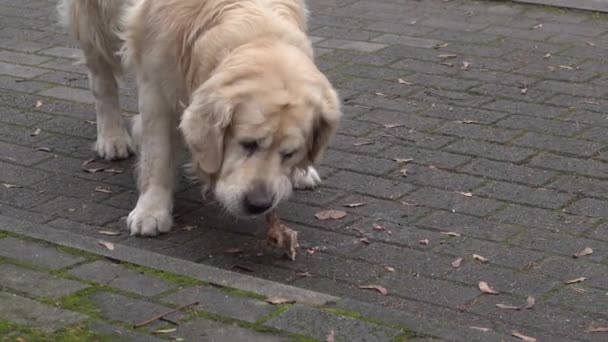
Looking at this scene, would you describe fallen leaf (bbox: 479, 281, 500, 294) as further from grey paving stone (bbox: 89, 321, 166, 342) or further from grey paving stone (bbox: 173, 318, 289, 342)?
grey paving stone (bbox: 89, 321, 166, 342)

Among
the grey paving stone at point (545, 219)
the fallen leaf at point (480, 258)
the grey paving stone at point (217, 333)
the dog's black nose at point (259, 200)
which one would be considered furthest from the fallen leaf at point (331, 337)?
the grey paving stone at point (545, 219)

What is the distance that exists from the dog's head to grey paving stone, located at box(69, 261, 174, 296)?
0.51 metres

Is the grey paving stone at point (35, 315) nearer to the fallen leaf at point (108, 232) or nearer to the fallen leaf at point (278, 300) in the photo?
the fallen leaf at point (278, 300)

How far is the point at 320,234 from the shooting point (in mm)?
5867

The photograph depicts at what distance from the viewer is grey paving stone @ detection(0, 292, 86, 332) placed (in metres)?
4.50

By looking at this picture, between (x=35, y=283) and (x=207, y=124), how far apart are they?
3.32 ft

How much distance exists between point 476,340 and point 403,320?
304mm

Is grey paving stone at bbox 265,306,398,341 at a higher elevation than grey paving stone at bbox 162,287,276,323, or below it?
higher

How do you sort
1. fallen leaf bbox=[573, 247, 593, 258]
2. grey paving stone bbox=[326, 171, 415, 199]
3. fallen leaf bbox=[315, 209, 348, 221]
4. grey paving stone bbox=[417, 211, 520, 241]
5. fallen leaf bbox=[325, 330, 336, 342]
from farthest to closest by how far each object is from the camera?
grey paving stone bbox=[326, 171, 415, 199], fallen leaf bbox=[315, 209, 348, 221], grey paving stone bbox=[417, 211, 520, 241], fallen leaf bbox=[573, 247, 593, 258], fallen leaf bbox=[325, 330, 336, 342]

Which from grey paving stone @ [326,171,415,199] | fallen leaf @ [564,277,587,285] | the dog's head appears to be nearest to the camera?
the dog's head

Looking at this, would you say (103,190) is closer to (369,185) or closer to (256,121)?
(369,185)

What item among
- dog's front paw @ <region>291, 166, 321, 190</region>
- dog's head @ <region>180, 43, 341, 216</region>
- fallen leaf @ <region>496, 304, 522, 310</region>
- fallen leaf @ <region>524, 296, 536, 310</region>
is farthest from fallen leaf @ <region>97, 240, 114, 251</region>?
fallen leaf @ <region>524, 296, 536, 310</region>

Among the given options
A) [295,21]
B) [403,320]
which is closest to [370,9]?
[295,21]

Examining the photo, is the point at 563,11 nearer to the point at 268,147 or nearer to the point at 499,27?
the point at 499,27
